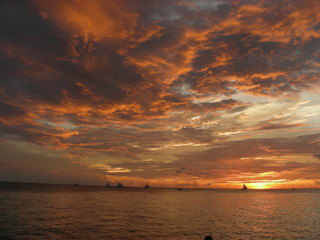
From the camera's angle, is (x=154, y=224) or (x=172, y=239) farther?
(x=154, y=224)

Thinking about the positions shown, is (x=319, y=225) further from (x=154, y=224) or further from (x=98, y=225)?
(x=98, y=225)

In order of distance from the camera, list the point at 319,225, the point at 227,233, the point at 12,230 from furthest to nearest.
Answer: the point at 319,225, the point at 227,233, the point at 12,230

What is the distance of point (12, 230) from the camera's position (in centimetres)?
4269

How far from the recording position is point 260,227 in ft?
174

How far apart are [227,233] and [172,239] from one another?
12.5 meters

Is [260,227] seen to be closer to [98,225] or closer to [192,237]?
[192,237]

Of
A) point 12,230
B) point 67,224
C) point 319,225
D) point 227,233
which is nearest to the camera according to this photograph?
point 12,230

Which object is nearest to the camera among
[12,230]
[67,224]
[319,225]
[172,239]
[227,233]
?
[172,239]

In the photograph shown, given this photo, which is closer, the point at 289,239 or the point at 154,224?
the point at 289,239

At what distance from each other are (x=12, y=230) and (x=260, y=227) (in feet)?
167

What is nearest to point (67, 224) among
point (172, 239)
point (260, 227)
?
point (172, 239)

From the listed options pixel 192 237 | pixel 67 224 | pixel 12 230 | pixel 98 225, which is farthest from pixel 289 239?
pixel 12 230

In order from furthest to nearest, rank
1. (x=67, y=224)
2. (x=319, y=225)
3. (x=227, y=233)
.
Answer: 1. (x=319, y=225)
2. (x=67, y=224)
3. (x=227, y=233)

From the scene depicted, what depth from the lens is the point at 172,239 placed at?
3997 cm
